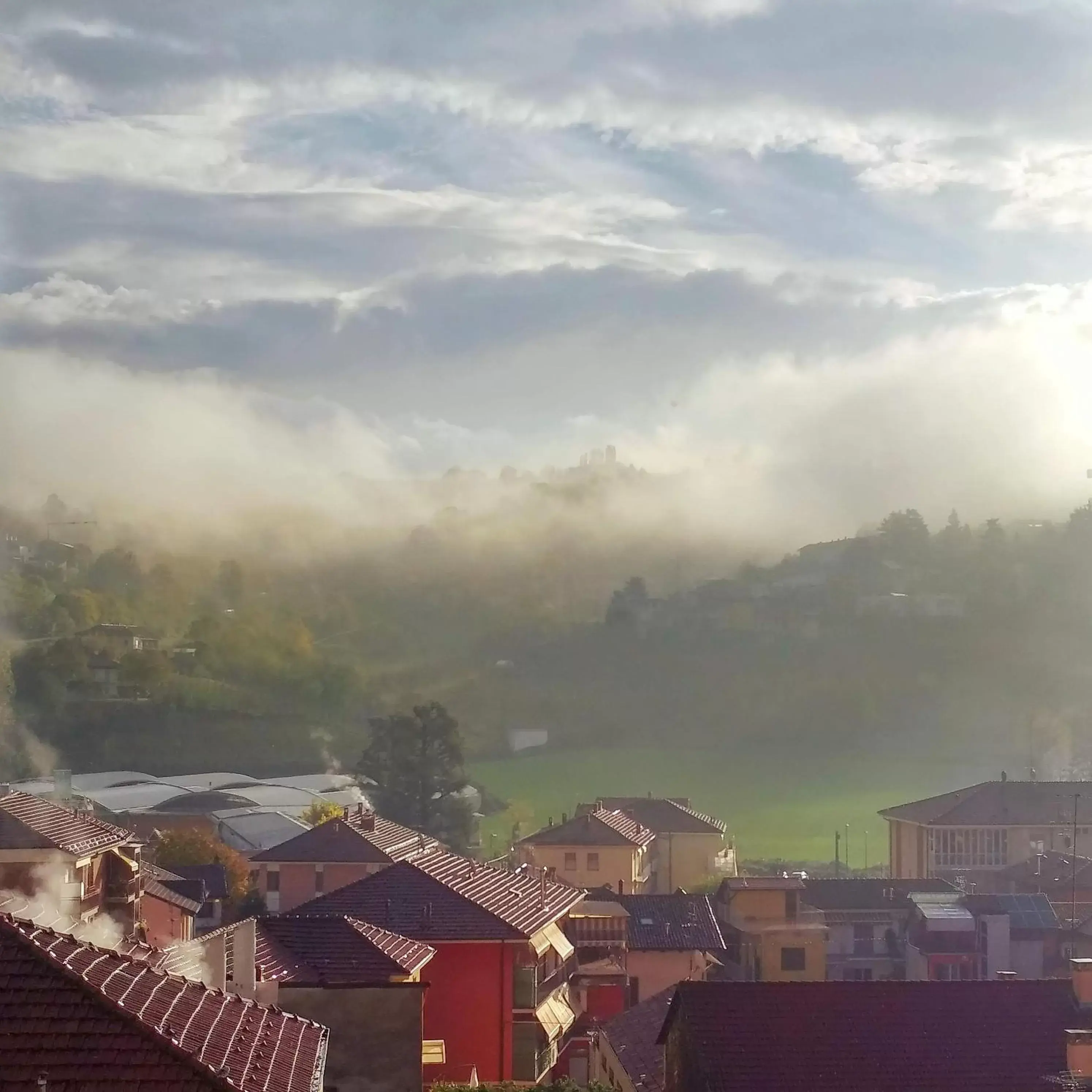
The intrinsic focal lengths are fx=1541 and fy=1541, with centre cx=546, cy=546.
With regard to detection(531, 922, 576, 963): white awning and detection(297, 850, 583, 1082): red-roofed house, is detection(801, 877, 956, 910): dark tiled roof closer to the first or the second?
detection(531, 922, 576, 963): white awning

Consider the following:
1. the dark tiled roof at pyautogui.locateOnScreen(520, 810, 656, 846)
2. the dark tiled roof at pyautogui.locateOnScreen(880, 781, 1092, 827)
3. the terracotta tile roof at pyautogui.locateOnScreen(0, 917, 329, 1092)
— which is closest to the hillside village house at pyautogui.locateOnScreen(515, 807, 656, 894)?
the dark tiled roof at pyautogui.locateOnScreen(520, 810, 656, 846)

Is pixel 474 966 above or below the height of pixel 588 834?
below

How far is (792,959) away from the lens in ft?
120

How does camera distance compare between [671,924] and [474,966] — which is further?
[671,924]

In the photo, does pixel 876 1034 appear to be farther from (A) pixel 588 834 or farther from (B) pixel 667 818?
(B) pixel 667 818

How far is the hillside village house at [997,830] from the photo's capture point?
198 feet

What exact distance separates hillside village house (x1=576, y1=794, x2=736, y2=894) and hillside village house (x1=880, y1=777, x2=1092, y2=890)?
7.90 m

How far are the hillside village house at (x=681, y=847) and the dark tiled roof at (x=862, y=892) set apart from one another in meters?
14.7

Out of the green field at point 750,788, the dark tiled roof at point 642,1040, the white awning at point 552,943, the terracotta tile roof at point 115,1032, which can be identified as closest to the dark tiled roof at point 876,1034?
the dark tiled roof at point 642,1040

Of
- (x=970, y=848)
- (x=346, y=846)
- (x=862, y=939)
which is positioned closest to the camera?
(x=862, y=939)

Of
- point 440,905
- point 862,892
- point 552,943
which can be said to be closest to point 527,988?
point 440,905

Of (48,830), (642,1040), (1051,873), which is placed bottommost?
(642,1040)

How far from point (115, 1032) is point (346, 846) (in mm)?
33038

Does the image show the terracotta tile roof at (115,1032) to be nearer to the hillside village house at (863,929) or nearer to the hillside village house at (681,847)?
the hillside village house at (863,929)
